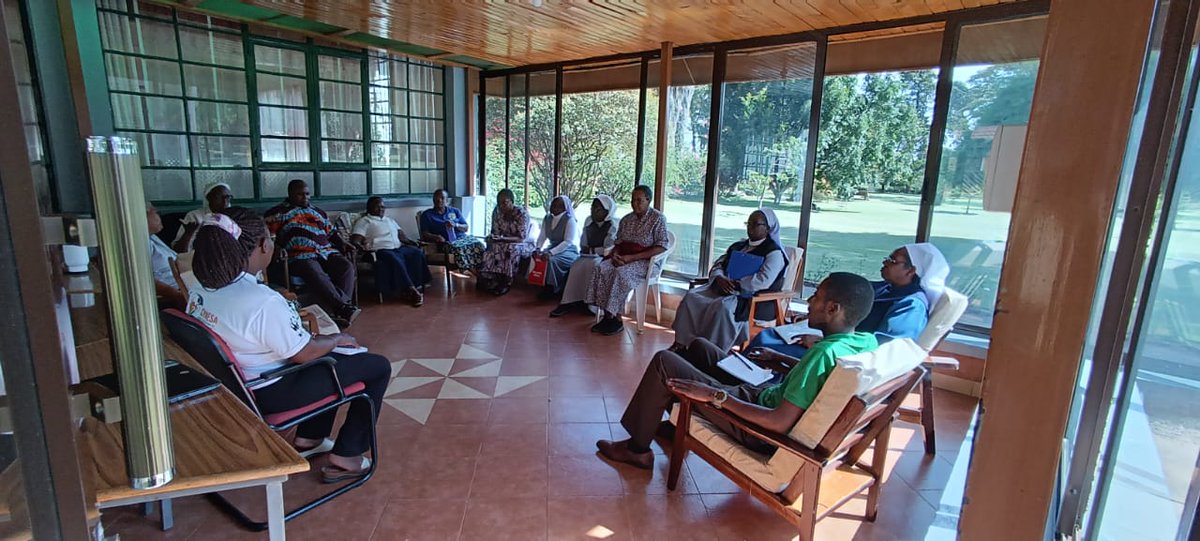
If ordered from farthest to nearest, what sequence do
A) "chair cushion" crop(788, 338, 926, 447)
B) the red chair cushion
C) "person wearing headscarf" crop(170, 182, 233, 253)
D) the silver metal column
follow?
"person wearing headscarf" crop(170, 182, 233, 253)
the red chair cushion
"chair cushion" crop(788, 338, 926, 447)
the silver metal column

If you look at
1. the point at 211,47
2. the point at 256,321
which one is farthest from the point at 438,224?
the point at 256,321

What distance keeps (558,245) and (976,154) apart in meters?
3.31

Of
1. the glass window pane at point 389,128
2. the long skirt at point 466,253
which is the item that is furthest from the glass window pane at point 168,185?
the long skirt at point 466,253

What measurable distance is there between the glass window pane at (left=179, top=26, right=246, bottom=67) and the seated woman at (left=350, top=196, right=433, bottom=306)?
1.61m

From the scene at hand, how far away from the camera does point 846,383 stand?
5.64ft

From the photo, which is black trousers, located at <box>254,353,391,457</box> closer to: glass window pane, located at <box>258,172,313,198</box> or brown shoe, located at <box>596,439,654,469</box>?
brown shoe, located at <box>596,439,654,469</box>

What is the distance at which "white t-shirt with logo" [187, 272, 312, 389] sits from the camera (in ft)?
6.11

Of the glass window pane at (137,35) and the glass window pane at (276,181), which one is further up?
the glass window pane at (137,35)

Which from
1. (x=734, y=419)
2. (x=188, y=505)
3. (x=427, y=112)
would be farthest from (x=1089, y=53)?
(x=427, y=112)

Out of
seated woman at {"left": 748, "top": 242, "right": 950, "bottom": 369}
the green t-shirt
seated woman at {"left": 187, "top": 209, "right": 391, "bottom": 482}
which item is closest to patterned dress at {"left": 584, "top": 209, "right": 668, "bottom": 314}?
seated woman at {"left": 748, "top": 242, "right": 950, "bottom": 369}

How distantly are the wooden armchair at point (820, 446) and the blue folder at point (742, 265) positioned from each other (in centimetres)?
177

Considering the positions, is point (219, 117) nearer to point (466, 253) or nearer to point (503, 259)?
point (466, 253)

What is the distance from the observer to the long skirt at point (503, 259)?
546 cm

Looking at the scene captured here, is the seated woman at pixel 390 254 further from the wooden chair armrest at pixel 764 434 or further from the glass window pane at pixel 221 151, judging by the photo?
the wooden chair armrest at pixel 764 434
